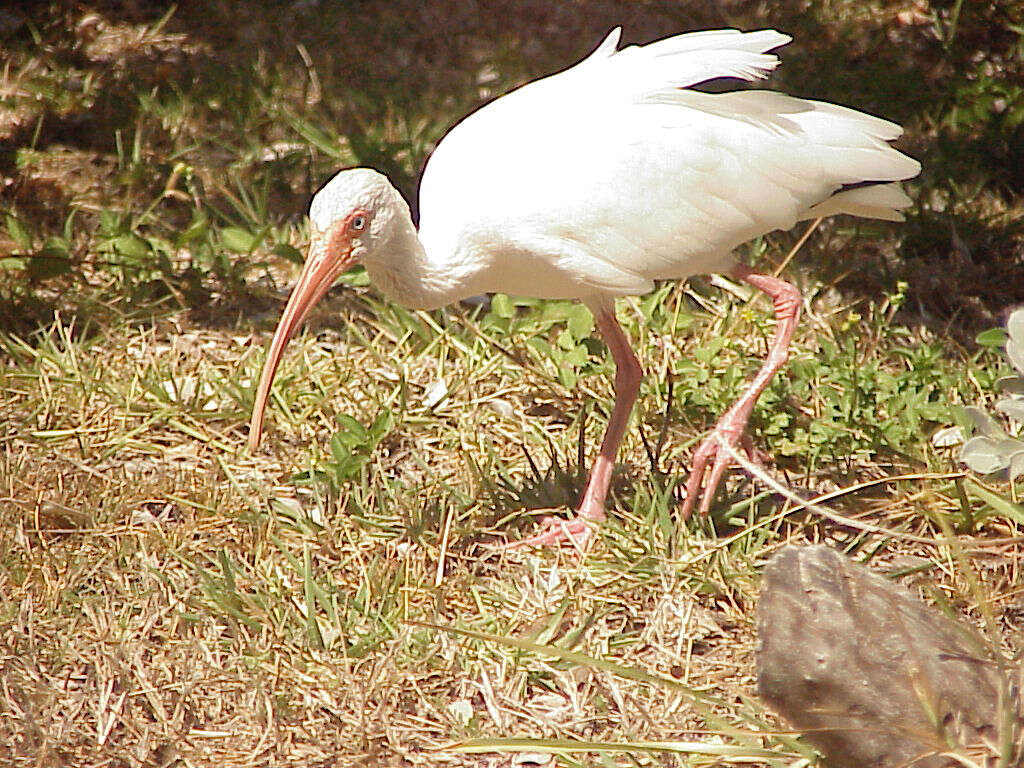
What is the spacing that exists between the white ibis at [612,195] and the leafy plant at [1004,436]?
0.77 metres

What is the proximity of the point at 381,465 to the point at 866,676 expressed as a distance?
71.8 inches

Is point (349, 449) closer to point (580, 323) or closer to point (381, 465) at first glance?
point (381, 465)

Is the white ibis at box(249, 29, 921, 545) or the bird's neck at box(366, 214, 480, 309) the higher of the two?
the white ibis at box(249, 29, 921, 545)

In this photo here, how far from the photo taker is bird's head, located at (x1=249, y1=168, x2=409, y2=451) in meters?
3.38

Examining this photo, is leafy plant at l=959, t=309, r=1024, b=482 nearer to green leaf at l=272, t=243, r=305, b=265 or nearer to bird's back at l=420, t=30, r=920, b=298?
bird's back at l=420, t=30, r=920, b=298

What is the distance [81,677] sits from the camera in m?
3.30

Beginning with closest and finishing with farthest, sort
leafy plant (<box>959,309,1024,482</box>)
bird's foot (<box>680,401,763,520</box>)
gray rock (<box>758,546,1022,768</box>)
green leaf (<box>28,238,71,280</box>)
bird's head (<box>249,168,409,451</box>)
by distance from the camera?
1. gray rock (<box>758,546,1022,768</box>)
2. leafy plant (<box>959,309,1024,482</box>)
3. bird's head (<box>249,168,409,451</box>)
4. bird's foot (<box>680,401,763,520</box>)
5. green leaf (<box>28,238,71,280</box>)

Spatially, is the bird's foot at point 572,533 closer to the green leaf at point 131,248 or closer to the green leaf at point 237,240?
the green leaf at point 237,240

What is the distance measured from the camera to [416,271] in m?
3.53

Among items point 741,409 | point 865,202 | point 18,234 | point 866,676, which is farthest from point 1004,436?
point 18,234

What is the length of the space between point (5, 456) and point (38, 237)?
1.33 meters

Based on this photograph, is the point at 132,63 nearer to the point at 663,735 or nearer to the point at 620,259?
the point at 620,259

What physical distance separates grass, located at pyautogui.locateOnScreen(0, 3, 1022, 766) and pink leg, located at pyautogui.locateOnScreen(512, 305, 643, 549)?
73 millimetres

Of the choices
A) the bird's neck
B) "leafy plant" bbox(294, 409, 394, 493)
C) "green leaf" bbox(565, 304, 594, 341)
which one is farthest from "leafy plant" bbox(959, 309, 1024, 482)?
"leafy plant" bbox(294, 409, 394, 493)
